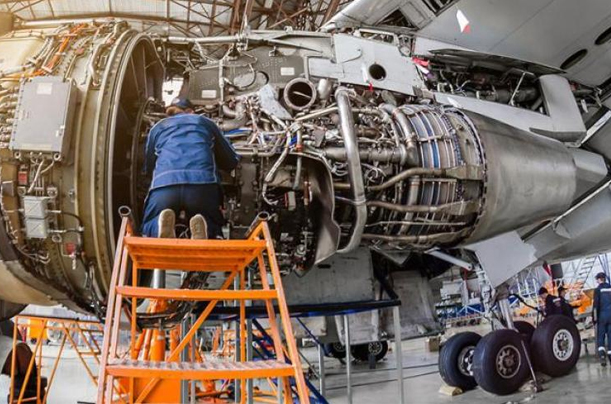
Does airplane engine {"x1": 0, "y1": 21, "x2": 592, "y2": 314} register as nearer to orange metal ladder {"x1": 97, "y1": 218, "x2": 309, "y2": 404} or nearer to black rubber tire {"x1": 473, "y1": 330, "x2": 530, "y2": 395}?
orange metal ladder {"x1": 97, "y1": 218, "x2": 309, "y2": 404}

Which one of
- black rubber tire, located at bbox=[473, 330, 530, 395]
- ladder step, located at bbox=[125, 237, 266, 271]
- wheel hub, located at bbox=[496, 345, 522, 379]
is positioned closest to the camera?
ladder step, located at bbox=[125, 237, 266, 271]

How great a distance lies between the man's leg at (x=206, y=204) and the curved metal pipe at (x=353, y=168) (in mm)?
907

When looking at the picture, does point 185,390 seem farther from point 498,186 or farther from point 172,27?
point 172,27

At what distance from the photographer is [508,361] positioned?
6402 mm

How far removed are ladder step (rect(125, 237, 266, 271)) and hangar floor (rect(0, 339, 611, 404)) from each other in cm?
479

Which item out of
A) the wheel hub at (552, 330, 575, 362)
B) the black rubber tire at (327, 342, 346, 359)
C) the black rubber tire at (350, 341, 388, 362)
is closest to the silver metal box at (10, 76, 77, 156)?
the wheel hub at (552, 330, 575, 362)

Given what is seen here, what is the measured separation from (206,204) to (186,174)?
21 centimetres

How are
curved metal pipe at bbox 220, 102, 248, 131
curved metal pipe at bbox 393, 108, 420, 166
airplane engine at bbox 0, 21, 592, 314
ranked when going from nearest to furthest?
airplane engine at bbox 0, 21, 592, 314
curved metal pipe at bbox 393, 108, 420, 166
curved metal pipe at bbox 220, 102, 248, 131

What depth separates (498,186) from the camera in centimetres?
402

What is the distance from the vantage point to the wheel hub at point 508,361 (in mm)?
6305

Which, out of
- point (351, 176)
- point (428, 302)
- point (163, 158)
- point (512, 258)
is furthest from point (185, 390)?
point (512, 258)

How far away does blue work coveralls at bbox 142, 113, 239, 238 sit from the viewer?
301 centimetres

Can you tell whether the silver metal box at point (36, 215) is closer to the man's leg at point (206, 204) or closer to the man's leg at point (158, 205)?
the man's leg at point (158, 205)

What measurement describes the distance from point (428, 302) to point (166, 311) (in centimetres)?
363
